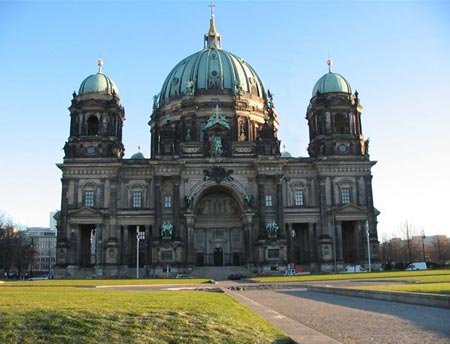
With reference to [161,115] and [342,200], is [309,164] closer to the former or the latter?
[342,200]

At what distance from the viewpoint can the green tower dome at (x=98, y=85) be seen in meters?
77.0

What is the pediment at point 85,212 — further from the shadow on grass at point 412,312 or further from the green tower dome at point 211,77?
the shadow on grass at point 412,312

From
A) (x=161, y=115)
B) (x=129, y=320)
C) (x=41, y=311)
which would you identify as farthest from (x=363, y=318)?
(x=161, y=115)

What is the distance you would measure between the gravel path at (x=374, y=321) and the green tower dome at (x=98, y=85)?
60.3 m

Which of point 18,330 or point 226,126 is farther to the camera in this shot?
point 226,126

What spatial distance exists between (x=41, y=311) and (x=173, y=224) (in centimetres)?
5736

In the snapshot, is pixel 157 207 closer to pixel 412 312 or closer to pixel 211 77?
pixel 211 77

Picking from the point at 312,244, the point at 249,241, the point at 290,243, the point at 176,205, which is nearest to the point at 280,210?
the point at 290,243

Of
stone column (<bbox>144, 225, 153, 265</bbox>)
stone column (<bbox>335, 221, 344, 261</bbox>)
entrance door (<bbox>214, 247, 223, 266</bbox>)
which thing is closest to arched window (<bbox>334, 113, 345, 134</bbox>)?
stone column (<bbox>335, 221, 344, 261</bbox>)

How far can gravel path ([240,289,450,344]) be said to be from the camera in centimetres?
1368

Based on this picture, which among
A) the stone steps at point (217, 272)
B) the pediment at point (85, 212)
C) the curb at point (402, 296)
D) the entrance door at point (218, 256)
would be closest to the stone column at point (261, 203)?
the stone steps at point (217, 272)

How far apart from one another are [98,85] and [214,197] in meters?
24.0

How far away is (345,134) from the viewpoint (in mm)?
77188

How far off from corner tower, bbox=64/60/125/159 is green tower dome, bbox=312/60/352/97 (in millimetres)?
30759
